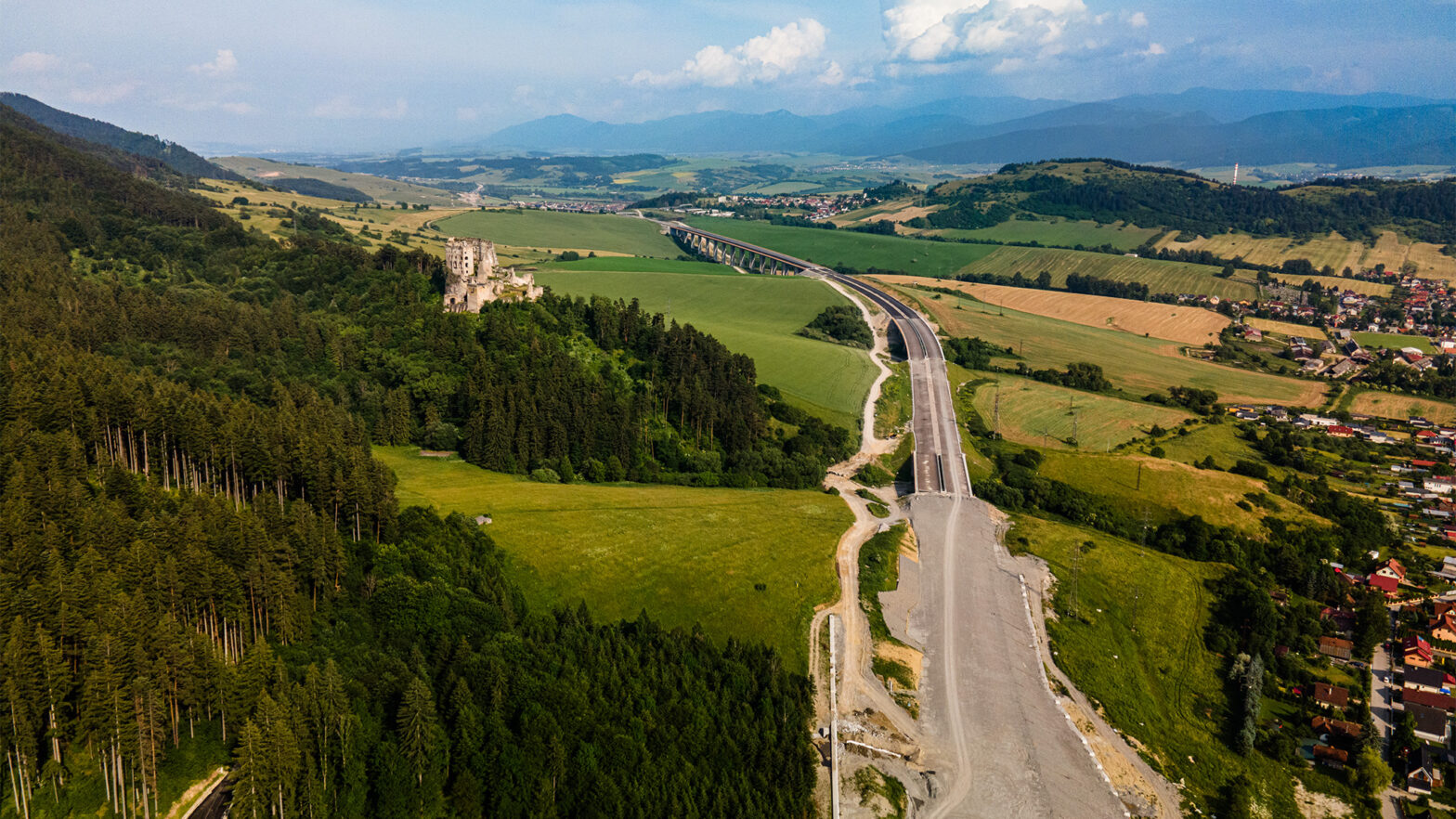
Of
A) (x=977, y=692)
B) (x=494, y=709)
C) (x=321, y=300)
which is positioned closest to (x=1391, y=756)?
(x=977, y=692)

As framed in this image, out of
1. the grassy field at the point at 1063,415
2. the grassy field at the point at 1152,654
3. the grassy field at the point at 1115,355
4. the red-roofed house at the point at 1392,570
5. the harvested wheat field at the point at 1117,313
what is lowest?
the grassy field at the point at 1152,654

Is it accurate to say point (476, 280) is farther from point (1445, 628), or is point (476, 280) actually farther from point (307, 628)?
point (1445, 628)

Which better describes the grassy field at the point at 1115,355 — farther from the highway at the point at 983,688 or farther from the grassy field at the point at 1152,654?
the highway at the point at 983,688

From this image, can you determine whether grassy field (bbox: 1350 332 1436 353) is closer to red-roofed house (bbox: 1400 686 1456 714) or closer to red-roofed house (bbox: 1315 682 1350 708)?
red-roofed house (bbox: 1400 686 1456 714)

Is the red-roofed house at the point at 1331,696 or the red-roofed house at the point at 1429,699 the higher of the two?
the red-roofed house at the point at 1429,699

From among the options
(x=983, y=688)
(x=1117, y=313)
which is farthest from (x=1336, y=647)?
(x=1117, y=313)

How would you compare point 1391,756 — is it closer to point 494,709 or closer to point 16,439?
point 494,709

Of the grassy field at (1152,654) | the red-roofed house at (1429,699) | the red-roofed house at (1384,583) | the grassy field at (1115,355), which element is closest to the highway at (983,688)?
the grassy field at (1152,654)
